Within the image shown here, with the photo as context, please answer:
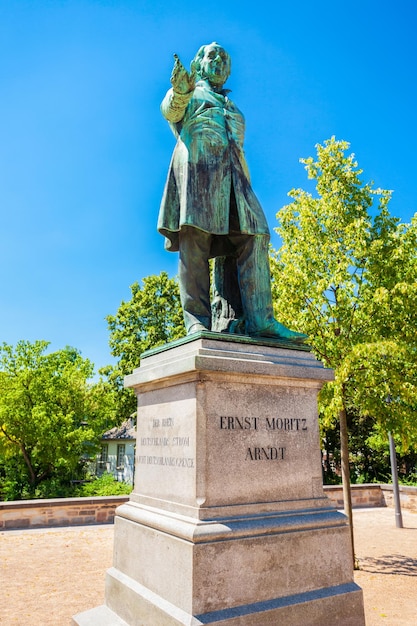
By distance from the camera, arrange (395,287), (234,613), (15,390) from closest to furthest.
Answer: (234,613)
(395,287)
(15,390)

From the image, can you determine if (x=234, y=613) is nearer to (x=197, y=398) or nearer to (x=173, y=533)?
(x=173, y=533)

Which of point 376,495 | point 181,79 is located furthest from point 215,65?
point 376,495

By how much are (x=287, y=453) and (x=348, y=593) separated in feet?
3.71

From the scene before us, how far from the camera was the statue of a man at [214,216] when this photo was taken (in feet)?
15.2

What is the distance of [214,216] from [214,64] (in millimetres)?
1712

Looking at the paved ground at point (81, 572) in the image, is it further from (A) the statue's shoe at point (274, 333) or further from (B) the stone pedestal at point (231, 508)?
(A) the statue's shoe at point (274, 333)

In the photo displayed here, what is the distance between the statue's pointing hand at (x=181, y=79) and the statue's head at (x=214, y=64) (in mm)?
673

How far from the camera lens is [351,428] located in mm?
22844

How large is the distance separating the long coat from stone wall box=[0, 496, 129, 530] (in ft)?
30.1

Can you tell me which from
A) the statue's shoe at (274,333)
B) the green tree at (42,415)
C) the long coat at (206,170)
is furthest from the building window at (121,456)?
the statue's shoe at (274,333)

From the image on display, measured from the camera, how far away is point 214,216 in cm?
469

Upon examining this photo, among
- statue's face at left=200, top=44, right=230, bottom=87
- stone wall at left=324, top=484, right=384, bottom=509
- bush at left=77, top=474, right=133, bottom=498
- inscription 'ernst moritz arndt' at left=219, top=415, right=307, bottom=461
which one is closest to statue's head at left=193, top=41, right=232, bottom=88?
statue's face at left=200, top=44, right=230, bottom=87

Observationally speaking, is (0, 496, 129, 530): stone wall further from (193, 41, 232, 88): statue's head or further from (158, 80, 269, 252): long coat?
(193, 41, 232, 88): statue's head

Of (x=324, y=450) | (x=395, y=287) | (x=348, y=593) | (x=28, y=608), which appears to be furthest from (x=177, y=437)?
(x=324, y=450)
